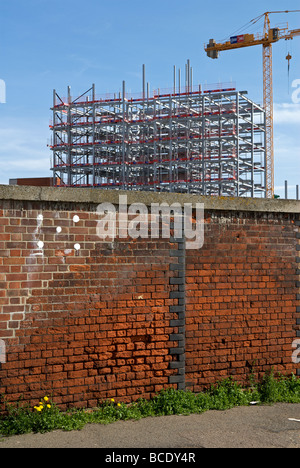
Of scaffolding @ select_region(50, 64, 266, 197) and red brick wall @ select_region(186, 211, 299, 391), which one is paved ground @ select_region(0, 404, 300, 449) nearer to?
red brick wall @ select_region(186, 211, 299, 391)

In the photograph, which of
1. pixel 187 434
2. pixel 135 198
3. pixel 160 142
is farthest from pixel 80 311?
pixel 160 142

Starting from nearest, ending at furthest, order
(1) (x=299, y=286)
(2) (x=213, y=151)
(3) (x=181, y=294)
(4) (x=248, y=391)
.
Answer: (3) (x=181, y=294), (4) (x=248, y=391), (1) (x=299, y=286), (2) (x=213, y=151)

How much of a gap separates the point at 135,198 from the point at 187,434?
103 inches

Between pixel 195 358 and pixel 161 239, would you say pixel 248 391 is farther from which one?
pixel 161 239

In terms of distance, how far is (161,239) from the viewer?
20.5 ft

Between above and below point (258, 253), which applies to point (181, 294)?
below

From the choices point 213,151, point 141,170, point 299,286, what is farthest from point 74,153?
point 299,286

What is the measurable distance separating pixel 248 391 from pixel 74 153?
38.7 meters

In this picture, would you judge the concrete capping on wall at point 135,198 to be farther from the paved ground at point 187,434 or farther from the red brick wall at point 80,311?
the paved ground at point 187,434

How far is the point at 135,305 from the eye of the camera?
6074 mm

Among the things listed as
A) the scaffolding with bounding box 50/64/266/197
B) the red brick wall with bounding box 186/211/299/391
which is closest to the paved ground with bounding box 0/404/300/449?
the red brick wall with bounding box 186/211/299/391

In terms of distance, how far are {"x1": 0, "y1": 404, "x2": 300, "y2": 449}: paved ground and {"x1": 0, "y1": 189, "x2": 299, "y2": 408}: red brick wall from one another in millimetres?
498

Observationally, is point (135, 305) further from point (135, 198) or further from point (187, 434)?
point (187, 434)

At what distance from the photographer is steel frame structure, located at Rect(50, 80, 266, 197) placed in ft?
127
